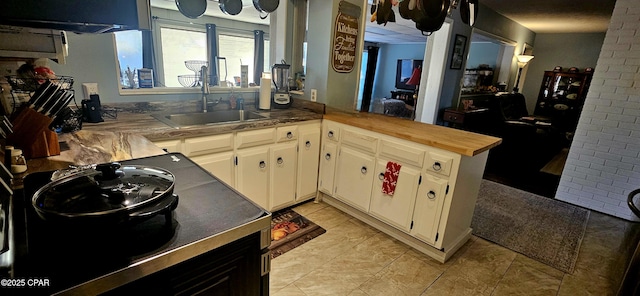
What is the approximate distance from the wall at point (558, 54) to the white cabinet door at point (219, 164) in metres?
7.93

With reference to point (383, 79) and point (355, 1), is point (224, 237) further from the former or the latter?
point (383, 79)

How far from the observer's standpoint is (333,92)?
2795 mm

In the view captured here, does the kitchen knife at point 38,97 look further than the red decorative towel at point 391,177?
No

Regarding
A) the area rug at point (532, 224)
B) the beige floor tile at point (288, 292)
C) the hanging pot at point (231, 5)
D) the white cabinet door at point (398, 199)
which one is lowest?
the beige floor tile at point (288, 292)

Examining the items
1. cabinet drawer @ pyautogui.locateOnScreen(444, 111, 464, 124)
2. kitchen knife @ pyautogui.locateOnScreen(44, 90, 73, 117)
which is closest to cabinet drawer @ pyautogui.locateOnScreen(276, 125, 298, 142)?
kitchen knife @ pyautogui.locateOnScreen(44, 90, 73, 117)

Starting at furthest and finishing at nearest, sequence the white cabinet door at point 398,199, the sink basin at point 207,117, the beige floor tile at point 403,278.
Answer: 1. the sink basin at point 207,117
2. the white cabinet door at point 398,199
3. the beige floor tile at point 403,278

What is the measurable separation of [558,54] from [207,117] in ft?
26.6

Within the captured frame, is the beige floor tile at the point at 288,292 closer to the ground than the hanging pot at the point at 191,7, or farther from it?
closer to the ground

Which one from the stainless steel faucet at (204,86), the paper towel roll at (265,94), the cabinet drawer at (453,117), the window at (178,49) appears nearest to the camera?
the stainless steel faucet at (204,86)

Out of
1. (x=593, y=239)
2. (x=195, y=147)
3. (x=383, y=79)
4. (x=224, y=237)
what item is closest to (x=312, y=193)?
(x=195, y=147)

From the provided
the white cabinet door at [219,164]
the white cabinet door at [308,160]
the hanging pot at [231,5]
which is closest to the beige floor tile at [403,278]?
the white cabinet door at [308,160]

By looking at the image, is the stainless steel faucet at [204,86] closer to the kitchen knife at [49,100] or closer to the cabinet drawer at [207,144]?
the cabinet drawer at [207,144]

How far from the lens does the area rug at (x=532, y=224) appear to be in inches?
89.9

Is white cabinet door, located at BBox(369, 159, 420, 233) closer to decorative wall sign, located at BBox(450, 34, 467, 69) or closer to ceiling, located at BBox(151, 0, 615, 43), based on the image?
ceiling, located at BBox(151, 0, 615, 43)
